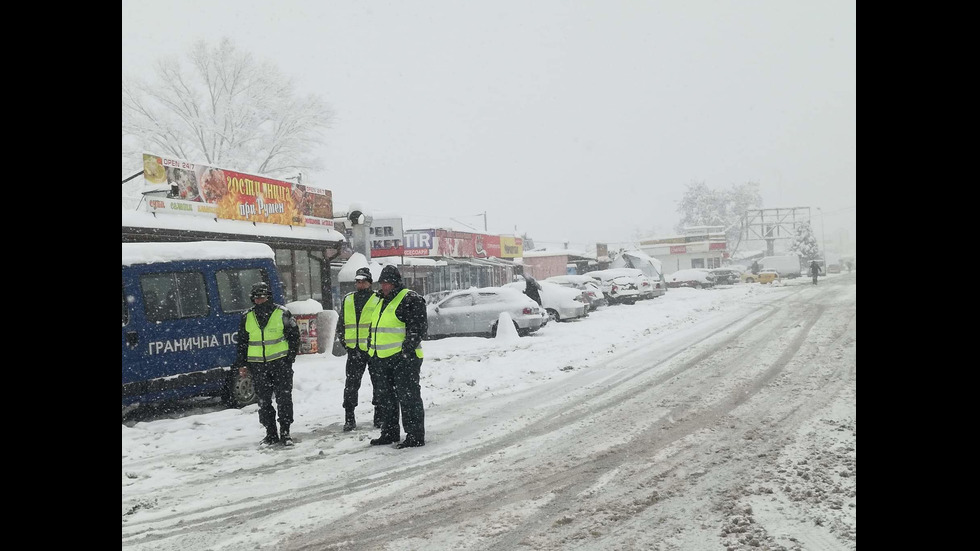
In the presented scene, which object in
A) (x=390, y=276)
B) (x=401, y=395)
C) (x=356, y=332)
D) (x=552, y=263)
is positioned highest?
(x=552, y=263)

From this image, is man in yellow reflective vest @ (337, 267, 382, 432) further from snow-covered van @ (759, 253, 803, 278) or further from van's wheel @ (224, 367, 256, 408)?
snow-covered van @ (759, 253, 803, 278)

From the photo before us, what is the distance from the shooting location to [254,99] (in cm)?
3584

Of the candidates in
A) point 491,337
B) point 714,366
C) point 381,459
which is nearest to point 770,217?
point 491,337

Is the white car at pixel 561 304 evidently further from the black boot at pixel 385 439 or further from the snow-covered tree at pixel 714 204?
the snow-covered tree at pixel 714 204

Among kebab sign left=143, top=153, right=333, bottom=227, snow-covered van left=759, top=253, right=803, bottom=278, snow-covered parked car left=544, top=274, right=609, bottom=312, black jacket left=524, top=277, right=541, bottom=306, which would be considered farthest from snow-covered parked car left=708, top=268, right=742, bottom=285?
kebab sign left=143, top=153, right=333, bottom=227

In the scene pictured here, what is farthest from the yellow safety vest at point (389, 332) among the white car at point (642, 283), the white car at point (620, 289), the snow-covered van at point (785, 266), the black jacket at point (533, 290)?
the snow-covered van at point (785, 266)

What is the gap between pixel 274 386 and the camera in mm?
7469

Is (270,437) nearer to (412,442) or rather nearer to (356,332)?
(356,332)

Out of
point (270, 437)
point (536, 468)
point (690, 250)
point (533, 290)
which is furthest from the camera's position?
point (690, 250)

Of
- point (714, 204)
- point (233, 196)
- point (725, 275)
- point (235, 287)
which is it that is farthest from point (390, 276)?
point (714, 204)

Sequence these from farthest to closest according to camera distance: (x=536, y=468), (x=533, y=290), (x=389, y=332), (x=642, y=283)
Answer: (x=642, y=283) → (x=533, y=290) → (x=389, y=332) → (x=536, y=468)

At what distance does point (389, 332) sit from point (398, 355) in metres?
0.25
